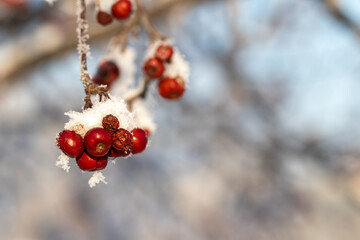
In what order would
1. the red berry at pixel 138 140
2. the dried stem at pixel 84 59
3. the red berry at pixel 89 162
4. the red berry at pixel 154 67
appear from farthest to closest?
1. the red berry at pixel 154 67
2. the red berry at pixel 138 140
3. the red berry at pixel 89 162
4. the dried stem at pixel 84 59

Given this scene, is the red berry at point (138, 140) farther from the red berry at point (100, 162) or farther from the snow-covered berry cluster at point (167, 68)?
the snow-covered berry cluster at point (167, 68)

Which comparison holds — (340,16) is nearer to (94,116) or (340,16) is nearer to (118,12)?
(118,12)

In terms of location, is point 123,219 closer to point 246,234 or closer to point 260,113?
point 246,234

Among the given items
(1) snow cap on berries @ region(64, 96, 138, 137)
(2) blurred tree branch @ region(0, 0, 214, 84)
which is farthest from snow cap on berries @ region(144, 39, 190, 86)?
(2) blurred tree branch @ region(0, 0, 214, 84)

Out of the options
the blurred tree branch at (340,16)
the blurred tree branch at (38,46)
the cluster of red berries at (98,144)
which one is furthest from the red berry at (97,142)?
the blurred tree branch at (38,46)

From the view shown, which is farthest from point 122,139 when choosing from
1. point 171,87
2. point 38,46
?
point 38,46

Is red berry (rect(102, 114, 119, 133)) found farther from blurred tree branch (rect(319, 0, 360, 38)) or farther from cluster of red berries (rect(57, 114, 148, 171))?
blurred tree branch (rect(319, 0, 360, 38))
